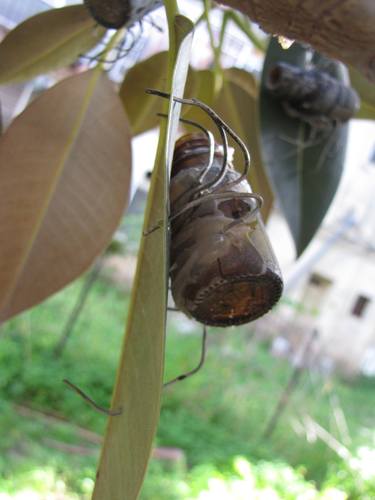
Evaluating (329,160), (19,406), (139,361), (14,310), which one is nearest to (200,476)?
(19,406)

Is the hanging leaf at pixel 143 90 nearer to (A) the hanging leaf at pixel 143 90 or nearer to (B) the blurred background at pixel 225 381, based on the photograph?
(A) the hanging leaf at pixel 143 90

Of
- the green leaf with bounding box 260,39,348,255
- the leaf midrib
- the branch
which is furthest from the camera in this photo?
the green leaf with bounding box 260,39,348,255

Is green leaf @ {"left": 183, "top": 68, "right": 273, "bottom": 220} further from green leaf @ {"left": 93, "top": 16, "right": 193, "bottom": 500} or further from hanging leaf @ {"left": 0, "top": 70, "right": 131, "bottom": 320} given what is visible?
green leaf @ {"left": 93, "top": 16, "right": 193, "bottom": 500}

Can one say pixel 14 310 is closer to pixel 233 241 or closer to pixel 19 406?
pixel 233 241

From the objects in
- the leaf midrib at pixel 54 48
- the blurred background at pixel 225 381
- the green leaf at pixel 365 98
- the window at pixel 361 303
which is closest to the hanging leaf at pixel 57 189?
the leaf midrib at pixel 54 48

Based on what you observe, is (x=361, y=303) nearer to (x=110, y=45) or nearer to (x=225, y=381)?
(x=225, y=381)

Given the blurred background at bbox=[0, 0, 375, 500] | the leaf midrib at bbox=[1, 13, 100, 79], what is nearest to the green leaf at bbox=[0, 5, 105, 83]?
the leaf midrib at bbox=[1, 13, 100, 79]
